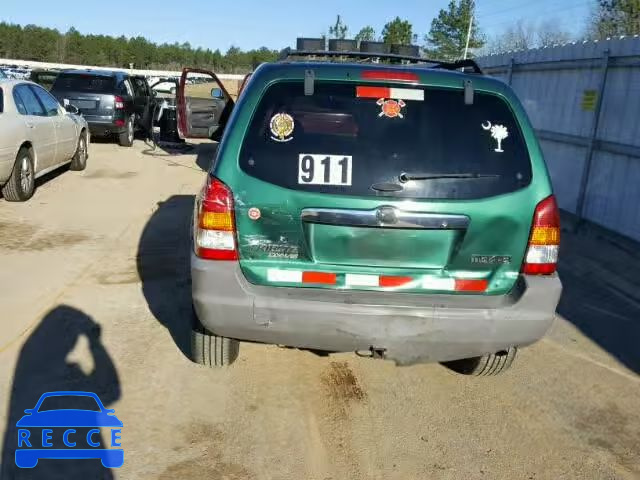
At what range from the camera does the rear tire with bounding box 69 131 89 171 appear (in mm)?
10637

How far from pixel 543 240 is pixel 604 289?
3338 mm

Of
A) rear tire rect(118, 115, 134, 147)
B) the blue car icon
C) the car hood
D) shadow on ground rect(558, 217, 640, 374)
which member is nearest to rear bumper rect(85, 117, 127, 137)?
rear tire rect(118, 115, 134, 147)

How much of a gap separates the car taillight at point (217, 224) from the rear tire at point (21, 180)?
588 cm

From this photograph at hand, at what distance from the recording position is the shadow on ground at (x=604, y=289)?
4691 millimetres

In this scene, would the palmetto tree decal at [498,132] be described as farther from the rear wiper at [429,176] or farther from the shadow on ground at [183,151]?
the shadow on ground at [183,151]

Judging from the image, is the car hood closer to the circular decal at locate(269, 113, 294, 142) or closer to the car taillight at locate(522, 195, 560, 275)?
the circular decal at locate(269, 113, 294, 142)

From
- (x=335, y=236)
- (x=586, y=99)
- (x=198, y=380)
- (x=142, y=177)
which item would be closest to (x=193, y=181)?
(x=142, y=177)

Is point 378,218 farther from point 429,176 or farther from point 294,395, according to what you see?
point 294,395

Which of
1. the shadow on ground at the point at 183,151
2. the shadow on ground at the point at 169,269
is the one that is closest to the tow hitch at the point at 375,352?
the shadow on ground at the point at 169,269

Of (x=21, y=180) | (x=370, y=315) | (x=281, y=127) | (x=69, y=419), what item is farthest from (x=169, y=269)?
(x=21, y=180)

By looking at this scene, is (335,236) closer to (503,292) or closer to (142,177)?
(503,292)

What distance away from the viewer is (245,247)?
9.65 feet

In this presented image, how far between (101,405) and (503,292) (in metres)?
2.24

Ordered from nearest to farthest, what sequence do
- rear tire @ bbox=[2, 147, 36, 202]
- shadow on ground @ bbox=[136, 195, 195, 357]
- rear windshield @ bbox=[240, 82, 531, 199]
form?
rear windshield @ bbox=[240, 82, 531, 199] → shadow on ground @ bbox=[136, 195, 195, 357] → rear tire @ bbox=[2, 147, 36, 202]
